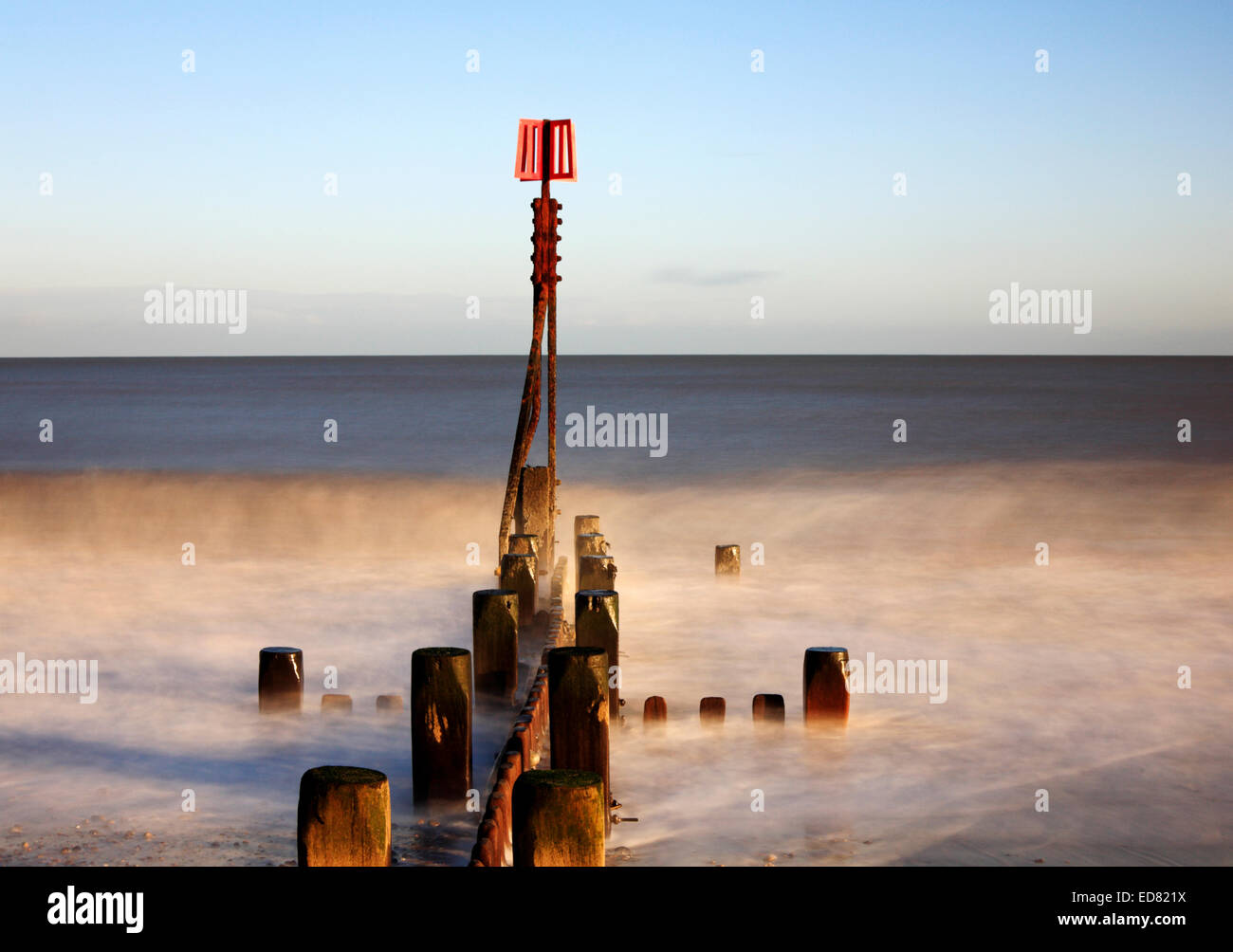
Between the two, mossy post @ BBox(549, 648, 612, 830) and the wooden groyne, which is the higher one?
mossy post @ BBox(549, 648, 612, 830)

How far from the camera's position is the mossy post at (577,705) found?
5.01m

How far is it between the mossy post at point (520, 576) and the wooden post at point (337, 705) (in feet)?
4.93

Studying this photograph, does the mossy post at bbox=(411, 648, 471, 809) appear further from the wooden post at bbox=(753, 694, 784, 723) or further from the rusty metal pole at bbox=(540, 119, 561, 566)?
the rusty metal pole at bbox=(540, 119, 561, 566)

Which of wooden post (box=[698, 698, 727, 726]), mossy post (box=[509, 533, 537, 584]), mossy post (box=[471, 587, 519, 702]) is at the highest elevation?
mossy post (box=[509, 533, 537, 584])

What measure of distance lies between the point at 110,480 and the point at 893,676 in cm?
1962

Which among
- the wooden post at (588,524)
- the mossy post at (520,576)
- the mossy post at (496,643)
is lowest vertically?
the mossy post at (496,643)

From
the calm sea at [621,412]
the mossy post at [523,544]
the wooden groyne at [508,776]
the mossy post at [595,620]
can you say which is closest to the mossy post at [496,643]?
the wooden groyne at [508,776]

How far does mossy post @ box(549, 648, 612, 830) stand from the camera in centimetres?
501

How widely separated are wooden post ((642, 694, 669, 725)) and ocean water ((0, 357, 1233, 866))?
92mm

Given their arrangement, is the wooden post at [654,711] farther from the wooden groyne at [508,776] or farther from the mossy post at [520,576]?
the mossy post at [520,576]

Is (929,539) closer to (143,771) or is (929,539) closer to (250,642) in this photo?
(250,642)

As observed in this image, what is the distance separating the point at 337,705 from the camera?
723 centimetres

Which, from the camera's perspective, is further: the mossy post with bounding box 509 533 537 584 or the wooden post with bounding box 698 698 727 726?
the mossy post with bounding box 509 533 537 584

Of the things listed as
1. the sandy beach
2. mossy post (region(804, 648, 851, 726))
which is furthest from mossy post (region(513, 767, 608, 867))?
mossy post (region(804, 648, 851, 726))
